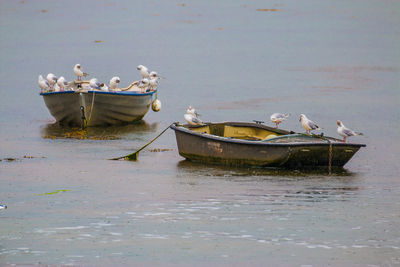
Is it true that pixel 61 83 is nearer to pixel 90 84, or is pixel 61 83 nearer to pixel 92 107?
pixel 90 84

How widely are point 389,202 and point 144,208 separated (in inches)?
183

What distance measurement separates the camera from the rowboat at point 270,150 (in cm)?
2056

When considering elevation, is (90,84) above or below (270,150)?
above

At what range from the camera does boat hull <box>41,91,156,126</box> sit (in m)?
29.1

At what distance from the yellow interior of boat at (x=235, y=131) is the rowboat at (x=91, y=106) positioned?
6.54m

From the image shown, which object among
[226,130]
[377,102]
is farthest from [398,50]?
[226,130]

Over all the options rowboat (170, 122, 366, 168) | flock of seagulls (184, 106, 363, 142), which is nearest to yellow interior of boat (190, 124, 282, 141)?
flock of seagulls (184, 106, 363, 142)

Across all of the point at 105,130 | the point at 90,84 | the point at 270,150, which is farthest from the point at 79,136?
the point at 270,150

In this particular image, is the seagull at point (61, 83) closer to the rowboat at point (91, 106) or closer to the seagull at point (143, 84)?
the rowboat at point (91, 106)

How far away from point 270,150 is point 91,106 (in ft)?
32.4

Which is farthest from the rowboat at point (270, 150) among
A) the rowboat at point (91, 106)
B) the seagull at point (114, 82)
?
the seagull at point (114, 82)

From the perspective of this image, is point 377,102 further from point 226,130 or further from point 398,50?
point 398,50

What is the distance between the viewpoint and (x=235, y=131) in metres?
23.5

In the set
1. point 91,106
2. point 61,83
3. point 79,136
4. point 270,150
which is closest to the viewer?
point 270,150
